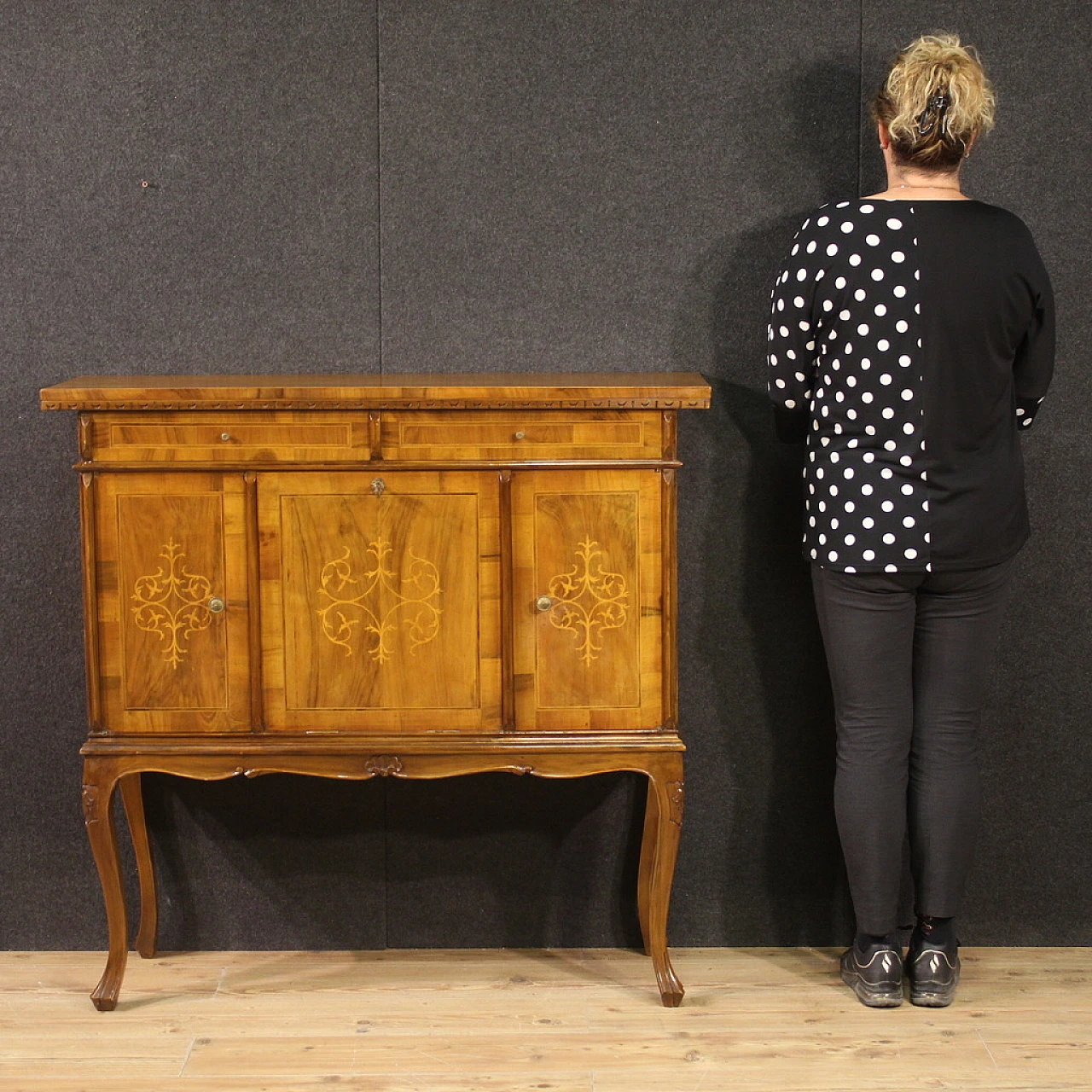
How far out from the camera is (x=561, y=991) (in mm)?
2955

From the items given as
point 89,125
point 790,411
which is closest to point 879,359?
point 790,411

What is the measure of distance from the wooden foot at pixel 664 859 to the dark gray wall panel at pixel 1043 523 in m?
0.75

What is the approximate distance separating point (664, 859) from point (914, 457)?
3.01 feet

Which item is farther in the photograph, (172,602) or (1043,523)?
(1043,523)

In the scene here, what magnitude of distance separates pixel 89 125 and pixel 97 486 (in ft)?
2.68

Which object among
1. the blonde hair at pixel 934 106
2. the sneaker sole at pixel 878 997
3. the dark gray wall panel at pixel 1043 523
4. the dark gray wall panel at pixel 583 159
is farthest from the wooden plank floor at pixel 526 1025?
the blonde hair at pixel 934 106

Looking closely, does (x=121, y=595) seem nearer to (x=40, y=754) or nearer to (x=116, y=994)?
(x=40, y=754)

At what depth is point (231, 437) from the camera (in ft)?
8.75

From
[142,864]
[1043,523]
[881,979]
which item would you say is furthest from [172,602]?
[1043,523]

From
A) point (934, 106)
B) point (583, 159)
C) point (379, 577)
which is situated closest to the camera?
point (934, 106)

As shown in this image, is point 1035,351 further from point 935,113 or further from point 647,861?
point 647,861

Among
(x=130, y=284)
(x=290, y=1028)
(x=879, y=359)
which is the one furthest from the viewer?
(x=130, y=284)

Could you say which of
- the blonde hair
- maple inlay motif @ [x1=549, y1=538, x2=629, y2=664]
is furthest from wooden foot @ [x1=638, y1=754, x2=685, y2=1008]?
the blonde hair

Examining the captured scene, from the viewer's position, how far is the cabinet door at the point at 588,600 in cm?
269
